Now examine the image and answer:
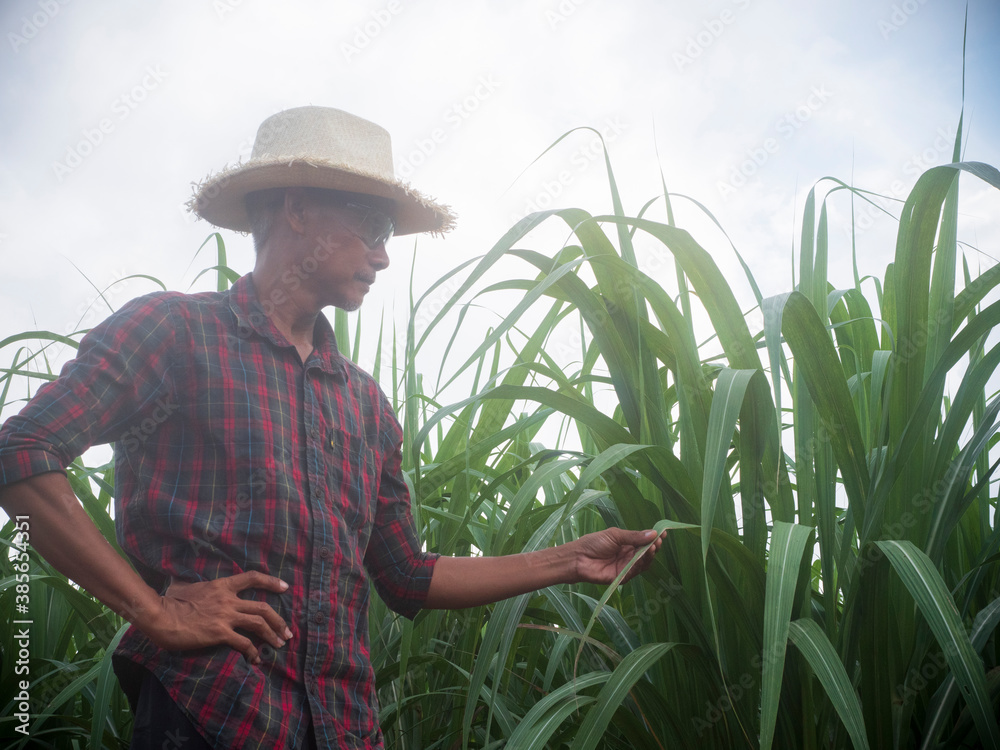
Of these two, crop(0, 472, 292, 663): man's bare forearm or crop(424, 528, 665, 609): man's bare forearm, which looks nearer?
crop(0, 472, 292, 663): man's bare forearm

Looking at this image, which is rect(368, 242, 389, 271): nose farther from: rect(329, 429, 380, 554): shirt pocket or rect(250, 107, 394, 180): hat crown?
rect(329, 429, 380, 554): shirt pocket

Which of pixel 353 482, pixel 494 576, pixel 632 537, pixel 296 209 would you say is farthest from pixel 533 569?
pixel 296 209

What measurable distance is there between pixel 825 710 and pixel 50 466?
0.86 metres

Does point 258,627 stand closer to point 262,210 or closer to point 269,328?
point 269,328

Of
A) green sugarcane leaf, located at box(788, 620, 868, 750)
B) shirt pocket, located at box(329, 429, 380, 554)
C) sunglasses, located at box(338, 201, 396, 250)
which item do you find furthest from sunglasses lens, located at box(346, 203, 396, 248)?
green sugarcane leaf, located at box(788, 620, 868, 750)

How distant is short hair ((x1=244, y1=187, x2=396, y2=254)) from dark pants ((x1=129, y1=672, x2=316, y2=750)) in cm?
67

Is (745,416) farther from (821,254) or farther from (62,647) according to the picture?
(62,647)

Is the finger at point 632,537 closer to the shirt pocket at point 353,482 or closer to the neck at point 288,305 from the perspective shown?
the shirt pocket at point 353,482

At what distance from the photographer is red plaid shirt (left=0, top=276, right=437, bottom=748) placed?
0.88 meters

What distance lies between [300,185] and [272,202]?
6 centimetres

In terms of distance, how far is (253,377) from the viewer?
1041 millimetres

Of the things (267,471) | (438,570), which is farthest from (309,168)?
(438,570)

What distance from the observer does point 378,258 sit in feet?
4.01

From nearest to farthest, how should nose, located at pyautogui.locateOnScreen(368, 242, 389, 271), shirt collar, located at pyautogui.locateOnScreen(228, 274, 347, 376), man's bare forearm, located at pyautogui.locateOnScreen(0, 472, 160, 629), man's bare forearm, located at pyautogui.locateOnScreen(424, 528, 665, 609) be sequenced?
man's bare forearm, located at pyautogui.locateOnScreen(0, 472, 160, 629)
man's bare forearm, located at pyautogui.locateOnScreen(424, 528, 665, 609)
shirt collar, located at pyautogui.locateOnScreen(228, 274, 347, 376)
nose, located at pyautogui.locateOnScreen(368, 242, 389, 271)
